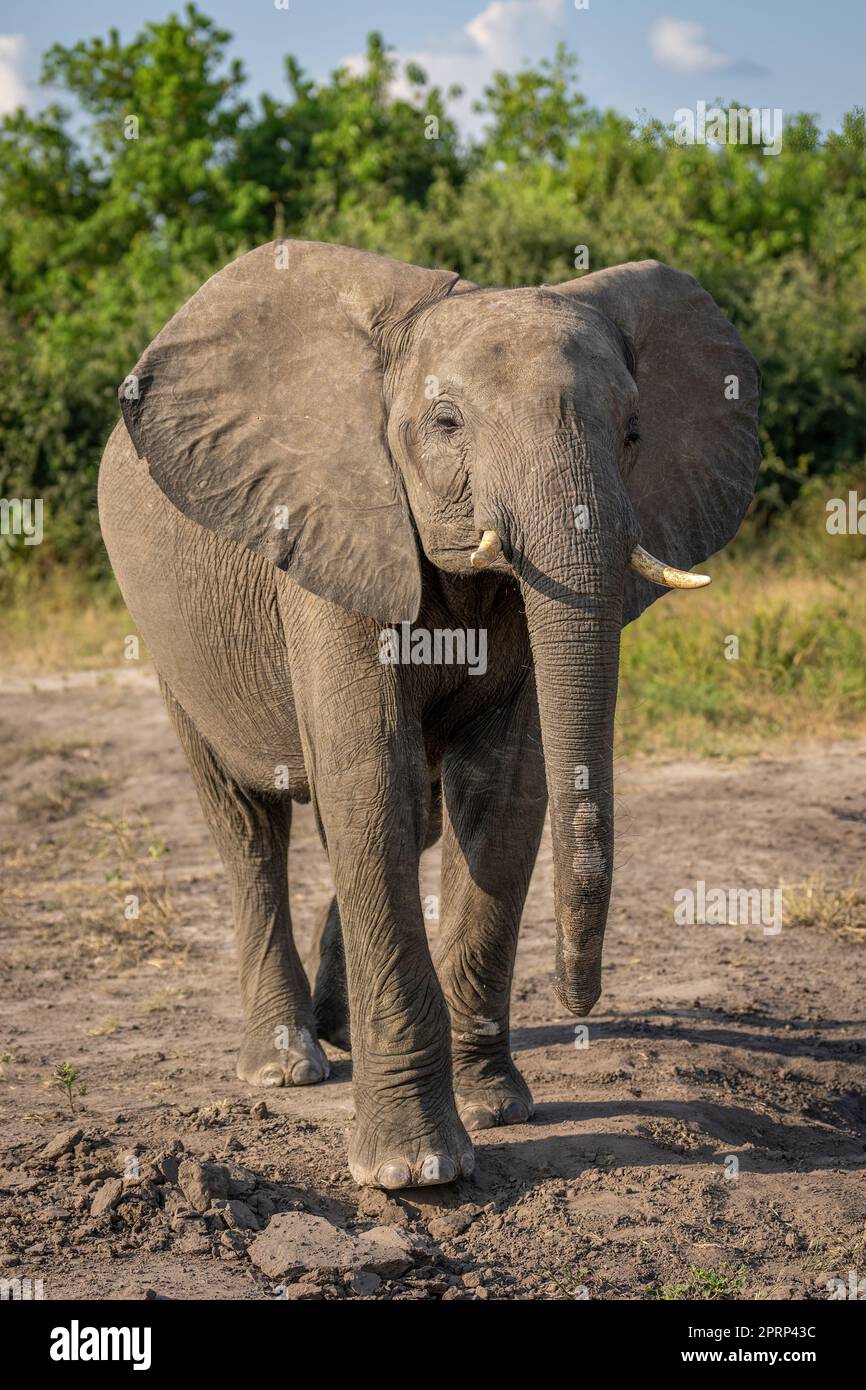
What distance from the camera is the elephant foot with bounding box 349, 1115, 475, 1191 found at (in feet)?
16.4

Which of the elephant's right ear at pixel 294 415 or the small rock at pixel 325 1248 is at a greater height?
the elephant's right ear at pixel 294 415

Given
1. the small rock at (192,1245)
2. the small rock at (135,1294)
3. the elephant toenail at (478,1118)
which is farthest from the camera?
the elephant toenail at (478,1118)

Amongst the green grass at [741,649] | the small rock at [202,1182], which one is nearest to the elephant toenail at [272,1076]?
the small rock at [202,1182]

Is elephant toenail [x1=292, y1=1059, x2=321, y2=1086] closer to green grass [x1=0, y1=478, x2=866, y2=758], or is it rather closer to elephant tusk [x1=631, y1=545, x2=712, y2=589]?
elephant tusk [x1=631, y1=545, x2=712, y2=589]

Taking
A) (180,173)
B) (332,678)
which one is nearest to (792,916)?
(332,678)

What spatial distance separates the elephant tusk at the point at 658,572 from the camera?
165 inches

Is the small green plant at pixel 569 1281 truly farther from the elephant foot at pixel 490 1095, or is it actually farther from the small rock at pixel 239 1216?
the elephant foot at pixel 490 1095

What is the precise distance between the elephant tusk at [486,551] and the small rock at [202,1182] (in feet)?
6.69

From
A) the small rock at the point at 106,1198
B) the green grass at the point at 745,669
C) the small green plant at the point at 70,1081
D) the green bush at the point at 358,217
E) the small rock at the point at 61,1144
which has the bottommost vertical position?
the small rock at the point at 106,1198

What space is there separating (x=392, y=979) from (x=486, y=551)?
1470 millimetres

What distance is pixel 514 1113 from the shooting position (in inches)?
223

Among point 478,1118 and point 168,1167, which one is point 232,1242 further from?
point 478,1118

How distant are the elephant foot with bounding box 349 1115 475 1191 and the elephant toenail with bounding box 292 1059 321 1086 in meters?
1.22

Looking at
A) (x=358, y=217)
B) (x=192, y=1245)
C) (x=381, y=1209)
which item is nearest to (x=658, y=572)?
(x=381, y=1209)
